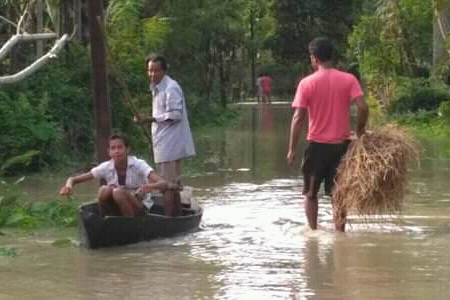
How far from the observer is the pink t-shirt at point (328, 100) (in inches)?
442

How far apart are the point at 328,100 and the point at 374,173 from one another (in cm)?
80

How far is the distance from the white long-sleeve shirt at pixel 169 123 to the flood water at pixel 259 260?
2.79 ft

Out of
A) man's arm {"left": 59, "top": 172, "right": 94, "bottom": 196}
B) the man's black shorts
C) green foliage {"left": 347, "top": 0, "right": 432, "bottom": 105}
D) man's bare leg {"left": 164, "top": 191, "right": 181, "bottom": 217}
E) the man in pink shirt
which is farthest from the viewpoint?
green foliage {"left": 347, "top": 0, "right": 432, "bottom": 105}

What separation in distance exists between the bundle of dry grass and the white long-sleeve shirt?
1654mm

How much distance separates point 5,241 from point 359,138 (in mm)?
3474

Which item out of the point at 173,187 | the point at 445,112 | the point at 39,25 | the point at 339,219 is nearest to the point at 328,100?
the point at 339,219

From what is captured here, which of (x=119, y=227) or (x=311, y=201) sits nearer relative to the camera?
(x=119, y=227)

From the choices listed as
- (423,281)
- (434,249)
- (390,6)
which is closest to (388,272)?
(423,281)

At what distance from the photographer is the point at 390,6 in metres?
31.4

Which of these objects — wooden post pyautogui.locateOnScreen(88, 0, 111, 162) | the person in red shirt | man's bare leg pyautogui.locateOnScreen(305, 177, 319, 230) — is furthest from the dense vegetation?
man's bare leg pyautogui.locateOnScreen(305, 177, 319, 230)

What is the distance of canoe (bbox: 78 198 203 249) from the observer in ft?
34.4

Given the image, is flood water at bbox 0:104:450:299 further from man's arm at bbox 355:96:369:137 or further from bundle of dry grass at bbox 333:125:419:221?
man's arm at bbox 355:96:369:137

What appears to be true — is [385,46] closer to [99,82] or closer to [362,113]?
[99,82]

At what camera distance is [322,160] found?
447 inches
